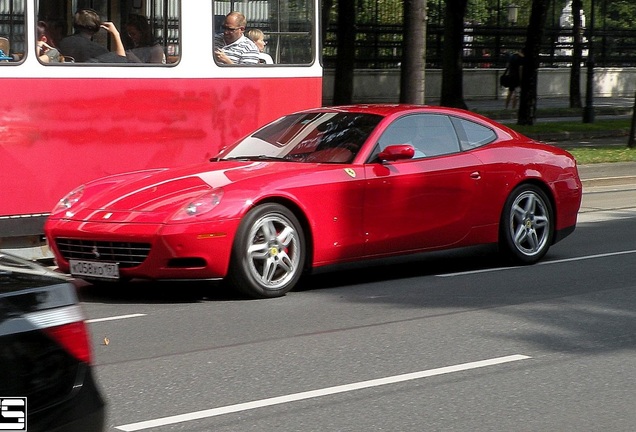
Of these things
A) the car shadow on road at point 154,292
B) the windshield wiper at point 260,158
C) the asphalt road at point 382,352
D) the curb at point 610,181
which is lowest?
the curb at point 610,181

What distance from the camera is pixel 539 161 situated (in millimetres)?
10578

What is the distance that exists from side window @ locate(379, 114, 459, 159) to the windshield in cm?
16

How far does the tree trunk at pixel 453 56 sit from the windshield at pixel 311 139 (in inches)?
792

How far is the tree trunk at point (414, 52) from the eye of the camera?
16812mm

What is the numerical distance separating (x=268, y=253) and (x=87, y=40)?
10.5 feet

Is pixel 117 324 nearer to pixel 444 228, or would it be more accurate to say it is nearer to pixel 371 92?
pixel 444 228

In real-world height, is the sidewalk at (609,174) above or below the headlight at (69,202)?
below

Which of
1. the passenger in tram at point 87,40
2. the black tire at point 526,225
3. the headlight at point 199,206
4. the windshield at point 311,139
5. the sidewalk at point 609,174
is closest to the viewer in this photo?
the headlight at point 199,206

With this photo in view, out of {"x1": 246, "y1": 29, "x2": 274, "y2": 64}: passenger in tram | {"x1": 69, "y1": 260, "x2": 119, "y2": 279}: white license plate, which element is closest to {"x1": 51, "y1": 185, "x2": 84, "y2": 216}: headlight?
{"x1": 69, "y1": 260, "x2": 119, "y2": 279}: white license plate

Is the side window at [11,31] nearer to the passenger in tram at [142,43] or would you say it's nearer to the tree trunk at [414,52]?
the passenger in tram at [142,43]

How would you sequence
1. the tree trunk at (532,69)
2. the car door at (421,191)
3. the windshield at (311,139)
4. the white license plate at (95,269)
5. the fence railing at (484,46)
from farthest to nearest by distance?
the fence railing at (484,46) → the tree trunk at (532,69) → the windshield at (311,139) → the car door at (421,191) → the white license plate at (95,269)

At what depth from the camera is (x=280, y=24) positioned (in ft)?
38.9

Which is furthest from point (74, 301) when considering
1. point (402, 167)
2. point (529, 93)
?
point (529, 93)

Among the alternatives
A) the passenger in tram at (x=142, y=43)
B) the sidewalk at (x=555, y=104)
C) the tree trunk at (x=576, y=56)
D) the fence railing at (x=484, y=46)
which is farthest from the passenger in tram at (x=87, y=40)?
the fence railing at (x=484, y=46)
